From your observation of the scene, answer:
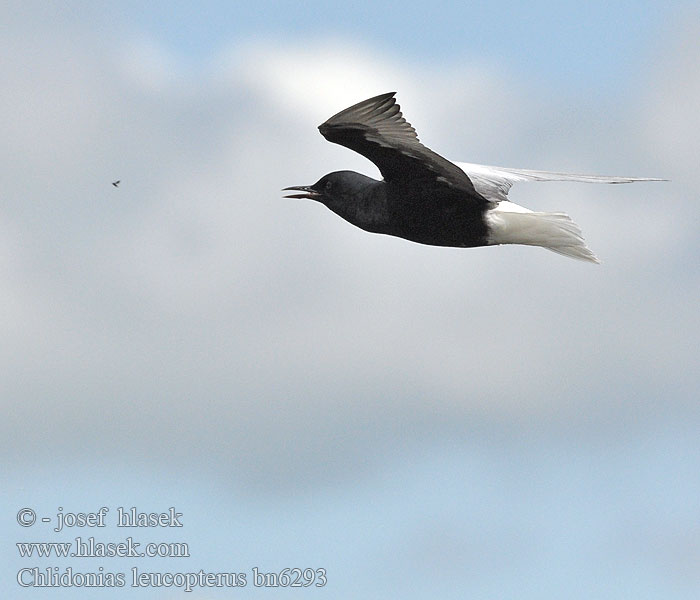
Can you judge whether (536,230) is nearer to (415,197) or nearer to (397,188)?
(415,197)

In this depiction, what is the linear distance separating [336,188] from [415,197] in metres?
1.11

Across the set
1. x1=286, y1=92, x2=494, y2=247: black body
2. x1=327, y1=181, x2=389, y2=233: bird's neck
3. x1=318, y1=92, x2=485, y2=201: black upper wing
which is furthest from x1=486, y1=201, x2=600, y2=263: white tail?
x1=327, y1=181, x2=389, y2=233: bird's neck

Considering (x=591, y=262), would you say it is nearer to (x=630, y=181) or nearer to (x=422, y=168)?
(x=630, y=181)

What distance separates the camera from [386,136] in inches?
650

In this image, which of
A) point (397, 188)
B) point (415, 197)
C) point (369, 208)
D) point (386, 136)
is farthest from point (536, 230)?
point (386, 136)

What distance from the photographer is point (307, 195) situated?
60.1 ft

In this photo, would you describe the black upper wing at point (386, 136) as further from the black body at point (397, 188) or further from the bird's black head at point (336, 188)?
the bird's black head at point (336, 188)

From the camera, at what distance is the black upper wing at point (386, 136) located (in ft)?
53.8

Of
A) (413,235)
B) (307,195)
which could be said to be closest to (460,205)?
(413,235)

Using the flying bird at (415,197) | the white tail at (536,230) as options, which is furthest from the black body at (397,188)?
the white tail at (536,230)

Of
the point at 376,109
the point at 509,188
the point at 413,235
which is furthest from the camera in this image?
the point at 509,188

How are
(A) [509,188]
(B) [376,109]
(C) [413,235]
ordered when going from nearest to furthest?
(B) [376,109] < (C) [413,235] < (A) [509,188]

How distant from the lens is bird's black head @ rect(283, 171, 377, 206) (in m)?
17.9

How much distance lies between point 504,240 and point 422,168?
57.0 inches
